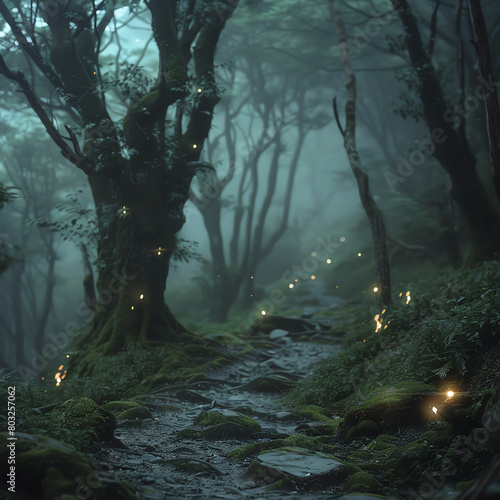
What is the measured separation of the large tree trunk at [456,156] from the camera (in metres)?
11.3

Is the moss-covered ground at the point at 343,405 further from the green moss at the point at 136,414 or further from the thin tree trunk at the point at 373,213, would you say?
the thin tree trunk at the point at 373,213

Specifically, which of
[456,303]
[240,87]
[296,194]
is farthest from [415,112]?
[296,194]

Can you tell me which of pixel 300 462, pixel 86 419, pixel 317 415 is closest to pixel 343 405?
pixel 317 415

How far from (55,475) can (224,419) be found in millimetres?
3116

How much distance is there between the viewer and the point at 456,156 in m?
11.4

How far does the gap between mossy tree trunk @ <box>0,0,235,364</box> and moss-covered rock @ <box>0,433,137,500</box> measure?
661 centimetres

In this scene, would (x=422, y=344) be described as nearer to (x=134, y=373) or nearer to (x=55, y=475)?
(x=55, y=475)

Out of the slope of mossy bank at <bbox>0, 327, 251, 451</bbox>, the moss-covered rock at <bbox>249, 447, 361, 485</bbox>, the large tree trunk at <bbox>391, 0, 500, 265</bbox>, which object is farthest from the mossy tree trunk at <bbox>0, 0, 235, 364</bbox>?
the moss-covered rock at <bbox>249, 447, 361, 485</bbox>

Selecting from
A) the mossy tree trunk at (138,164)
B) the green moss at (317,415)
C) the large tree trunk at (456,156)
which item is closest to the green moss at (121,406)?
the green moss at (317,415)

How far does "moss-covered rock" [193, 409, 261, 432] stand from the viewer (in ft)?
20.0

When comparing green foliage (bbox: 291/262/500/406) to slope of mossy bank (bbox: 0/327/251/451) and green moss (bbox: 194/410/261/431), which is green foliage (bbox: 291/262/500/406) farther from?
slope of mossy bank (bbox: 0/327/251/451)

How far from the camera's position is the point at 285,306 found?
22.6 m

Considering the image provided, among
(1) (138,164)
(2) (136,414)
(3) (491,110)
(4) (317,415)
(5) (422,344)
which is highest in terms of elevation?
(1) (138,164)

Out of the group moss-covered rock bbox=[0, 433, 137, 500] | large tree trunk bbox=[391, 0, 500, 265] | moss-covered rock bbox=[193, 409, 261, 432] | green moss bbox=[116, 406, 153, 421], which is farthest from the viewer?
large tree trunk bbox=[391, 0, 500, 265]
